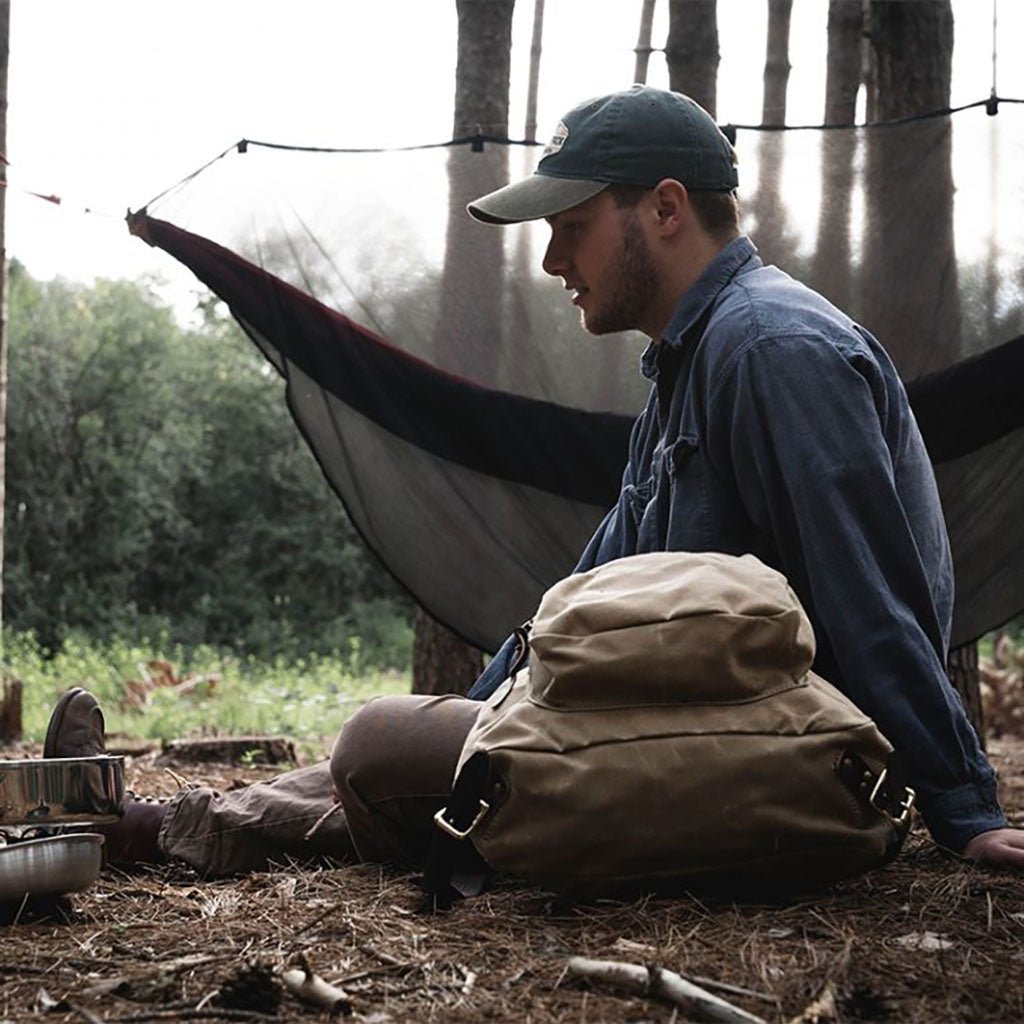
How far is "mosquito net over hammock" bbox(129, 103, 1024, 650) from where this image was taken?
10.9 ft

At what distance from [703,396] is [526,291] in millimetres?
1546

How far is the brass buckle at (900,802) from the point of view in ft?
5.73

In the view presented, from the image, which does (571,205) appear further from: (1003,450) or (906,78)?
(906,78)

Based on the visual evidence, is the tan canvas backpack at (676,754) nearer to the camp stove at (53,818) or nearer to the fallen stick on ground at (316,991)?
the fallen stick on ground at (316,991)

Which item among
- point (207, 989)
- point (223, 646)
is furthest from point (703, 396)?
point (223, 646)

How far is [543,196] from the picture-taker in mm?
2273

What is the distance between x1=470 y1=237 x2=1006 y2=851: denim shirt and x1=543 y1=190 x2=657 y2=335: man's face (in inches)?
4.0

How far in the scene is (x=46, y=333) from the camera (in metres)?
15.3

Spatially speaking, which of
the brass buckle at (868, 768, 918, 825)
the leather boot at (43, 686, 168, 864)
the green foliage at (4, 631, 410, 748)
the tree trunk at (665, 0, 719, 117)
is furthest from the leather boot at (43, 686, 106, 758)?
the green foliage at (4, 631, 410, 748)

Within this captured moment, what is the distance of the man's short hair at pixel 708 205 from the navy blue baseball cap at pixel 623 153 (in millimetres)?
12

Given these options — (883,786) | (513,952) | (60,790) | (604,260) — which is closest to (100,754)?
(60,790)

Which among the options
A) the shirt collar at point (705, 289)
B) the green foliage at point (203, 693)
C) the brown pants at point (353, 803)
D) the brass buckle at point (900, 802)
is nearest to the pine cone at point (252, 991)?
the brown pants at point (353, 803)

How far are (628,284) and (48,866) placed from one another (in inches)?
49.1

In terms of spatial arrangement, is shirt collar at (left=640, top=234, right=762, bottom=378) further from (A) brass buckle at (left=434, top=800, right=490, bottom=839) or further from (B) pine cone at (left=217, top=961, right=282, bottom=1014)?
(B) pine cone at (left=217, top=961, right=282, bottom=1014)
